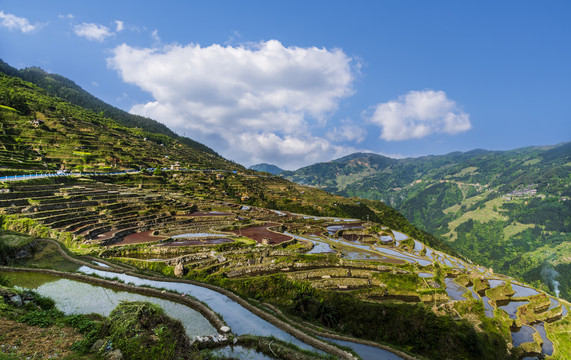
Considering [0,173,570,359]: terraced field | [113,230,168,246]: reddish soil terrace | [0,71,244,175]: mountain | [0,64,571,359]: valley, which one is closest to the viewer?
[0,64,571,359]: valley

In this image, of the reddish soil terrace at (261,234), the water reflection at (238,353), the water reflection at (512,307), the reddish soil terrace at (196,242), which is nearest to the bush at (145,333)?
the water reflection at (238,353)

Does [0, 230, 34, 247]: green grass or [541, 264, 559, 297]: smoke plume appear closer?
[0, 230, 34, 247]: green grass

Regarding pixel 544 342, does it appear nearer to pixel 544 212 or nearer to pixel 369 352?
pixel 369 352

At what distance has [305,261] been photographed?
3338cm

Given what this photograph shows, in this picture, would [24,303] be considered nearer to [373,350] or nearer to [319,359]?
[319,359]

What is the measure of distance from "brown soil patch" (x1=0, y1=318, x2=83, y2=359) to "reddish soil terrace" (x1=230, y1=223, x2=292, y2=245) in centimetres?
3262

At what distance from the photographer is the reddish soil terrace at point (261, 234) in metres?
43.2

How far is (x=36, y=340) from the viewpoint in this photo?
767 centimetres

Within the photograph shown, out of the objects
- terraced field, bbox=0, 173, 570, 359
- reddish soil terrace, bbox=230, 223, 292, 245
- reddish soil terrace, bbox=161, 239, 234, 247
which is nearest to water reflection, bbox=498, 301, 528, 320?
terraced field, bbox=0, 173, 570, 359

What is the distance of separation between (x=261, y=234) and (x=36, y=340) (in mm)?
39787

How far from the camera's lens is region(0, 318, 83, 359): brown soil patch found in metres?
6.97

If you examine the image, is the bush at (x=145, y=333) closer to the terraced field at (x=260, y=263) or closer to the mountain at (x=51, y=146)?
the terraced field at (x=260, y=263)

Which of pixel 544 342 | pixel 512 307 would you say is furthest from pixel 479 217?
pixel 544 342

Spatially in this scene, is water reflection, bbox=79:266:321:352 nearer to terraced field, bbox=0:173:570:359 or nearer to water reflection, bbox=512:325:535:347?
terraced field, bbox=0:173:570:359
